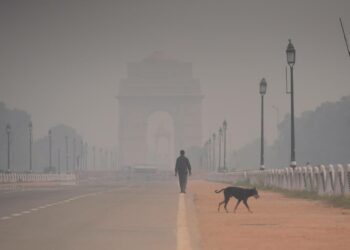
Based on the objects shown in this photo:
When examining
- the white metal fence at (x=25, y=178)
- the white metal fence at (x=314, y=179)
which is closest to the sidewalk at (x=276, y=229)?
the white metal fence at (x=314, y=179)

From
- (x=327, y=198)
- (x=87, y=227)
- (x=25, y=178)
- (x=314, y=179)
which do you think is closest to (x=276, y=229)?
(x=87, y=227)

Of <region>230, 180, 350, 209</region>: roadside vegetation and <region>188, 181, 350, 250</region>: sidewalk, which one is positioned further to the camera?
<region>230, 180, 350, 209</region>: roadside vegetation

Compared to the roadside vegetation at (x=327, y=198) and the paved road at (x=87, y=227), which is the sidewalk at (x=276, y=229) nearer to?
the paved road at (x=87, y=227)

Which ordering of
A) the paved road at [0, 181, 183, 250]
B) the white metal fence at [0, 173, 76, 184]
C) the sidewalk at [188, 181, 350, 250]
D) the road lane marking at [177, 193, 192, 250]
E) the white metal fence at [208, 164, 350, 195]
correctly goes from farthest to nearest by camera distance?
the white metal fence at [0, 173, 76, 184] < the white metal fence at [208, 164, 350, 195] < the paved road at [0, 181, 183, 250] < the road lane marking at [177, 193, 192, 250] < the sidewalk at [188, 181, 350, 250]

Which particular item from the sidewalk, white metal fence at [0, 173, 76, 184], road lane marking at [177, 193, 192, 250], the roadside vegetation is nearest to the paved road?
road lane marking at [177, 193, 192, 250]

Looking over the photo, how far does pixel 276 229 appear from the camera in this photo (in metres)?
17.7

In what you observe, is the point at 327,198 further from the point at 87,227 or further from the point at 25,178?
the point at 25,178

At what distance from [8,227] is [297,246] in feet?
20.9

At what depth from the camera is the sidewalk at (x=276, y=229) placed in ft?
48.5

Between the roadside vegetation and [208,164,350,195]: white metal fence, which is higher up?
[208,164,350,195]: white metal fence

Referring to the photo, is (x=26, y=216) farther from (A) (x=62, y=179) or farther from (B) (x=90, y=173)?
(B) (x=90, y=173)

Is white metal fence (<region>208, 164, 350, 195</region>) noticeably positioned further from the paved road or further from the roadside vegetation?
the paved road

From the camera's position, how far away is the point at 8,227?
1872 cm

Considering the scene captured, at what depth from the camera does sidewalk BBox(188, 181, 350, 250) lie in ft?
48.5
